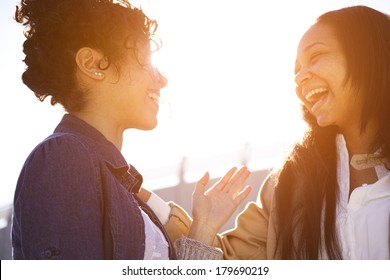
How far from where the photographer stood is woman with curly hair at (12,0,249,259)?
6.18 ft

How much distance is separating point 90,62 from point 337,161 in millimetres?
1641

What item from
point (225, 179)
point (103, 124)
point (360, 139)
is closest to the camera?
point (103, 124)

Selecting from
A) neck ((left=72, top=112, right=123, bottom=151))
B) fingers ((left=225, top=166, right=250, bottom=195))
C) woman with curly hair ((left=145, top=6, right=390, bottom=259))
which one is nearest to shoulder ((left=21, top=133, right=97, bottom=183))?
neck ((left=72, top=112, right=123, bottom=151))

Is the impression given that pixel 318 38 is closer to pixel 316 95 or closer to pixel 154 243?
pixel 316 95

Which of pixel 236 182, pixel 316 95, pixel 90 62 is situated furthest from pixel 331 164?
pixel 90 62

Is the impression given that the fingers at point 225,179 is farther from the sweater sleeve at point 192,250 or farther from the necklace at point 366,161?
the necklace at point 366,161

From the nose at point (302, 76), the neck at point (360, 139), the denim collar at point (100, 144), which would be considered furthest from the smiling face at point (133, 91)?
the neck at point (360, 139)

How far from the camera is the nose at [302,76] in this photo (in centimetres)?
298

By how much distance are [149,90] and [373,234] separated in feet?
4.54

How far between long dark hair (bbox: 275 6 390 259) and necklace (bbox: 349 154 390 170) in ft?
0.14

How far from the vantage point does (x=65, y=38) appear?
7.53 ft
